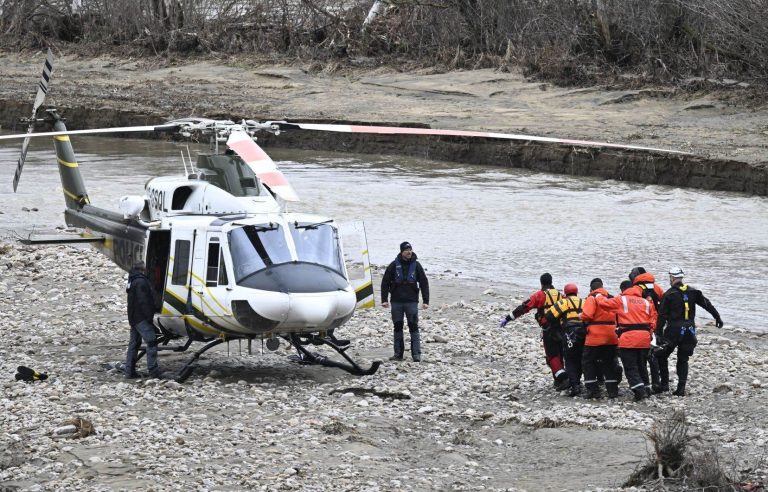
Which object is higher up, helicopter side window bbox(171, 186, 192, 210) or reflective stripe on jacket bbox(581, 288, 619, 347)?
helicopter side window bbox(171, 186, 192, 210)

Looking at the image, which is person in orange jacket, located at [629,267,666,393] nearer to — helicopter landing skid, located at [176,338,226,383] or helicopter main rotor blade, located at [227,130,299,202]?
helicopter main rotor blade, located at [227,130,299,202]

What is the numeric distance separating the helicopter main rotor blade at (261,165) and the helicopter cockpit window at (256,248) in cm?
78

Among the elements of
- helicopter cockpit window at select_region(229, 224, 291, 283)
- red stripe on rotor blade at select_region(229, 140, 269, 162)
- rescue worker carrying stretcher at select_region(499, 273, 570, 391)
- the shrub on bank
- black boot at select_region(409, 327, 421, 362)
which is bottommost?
black boot at select_region(409, 327, 421, 362)

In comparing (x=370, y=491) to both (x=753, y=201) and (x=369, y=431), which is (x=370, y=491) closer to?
(x=369, y=431)

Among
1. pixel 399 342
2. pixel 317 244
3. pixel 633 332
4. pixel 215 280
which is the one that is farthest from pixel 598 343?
pixel 215 280

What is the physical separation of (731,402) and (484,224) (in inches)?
556

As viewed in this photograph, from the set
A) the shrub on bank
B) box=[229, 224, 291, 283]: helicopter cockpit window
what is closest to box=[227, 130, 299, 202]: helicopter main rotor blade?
box=[229, 224, 291, 283]: helicopter cockpit window

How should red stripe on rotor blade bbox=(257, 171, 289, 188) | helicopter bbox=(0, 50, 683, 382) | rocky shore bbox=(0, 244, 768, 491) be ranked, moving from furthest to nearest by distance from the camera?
helicopter bbox=(0, 50, 683, 382)
red stripe on rotor blade bbox=(257, 171, 289, 188)
rocky shore bbox=(0, 244, 768, 491)

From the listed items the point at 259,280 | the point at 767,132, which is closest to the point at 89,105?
the point at 767,132

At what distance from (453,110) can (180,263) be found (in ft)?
72.6

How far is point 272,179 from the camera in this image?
36.7ft

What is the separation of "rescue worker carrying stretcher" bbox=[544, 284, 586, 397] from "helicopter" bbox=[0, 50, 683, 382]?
5.94 ft

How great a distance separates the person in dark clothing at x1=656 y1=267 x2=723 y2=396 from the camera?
12.4 metres

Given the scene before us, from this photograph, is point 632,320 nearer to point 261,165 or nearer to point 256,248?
point 256,248
